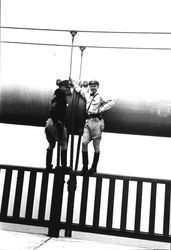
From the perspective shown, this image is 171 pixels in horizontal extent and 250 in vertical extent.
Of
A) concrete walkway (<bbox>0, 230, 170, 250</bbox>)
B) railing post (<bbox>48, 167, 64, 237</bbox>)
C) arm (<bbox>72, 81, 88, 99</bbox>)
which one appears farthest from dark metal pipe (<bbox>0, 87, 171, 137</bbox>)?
concrete walkway (<bbox>0, 230, 170, 250</bbox>)

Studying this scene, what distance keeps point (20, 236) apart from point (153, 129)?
8.46 ft

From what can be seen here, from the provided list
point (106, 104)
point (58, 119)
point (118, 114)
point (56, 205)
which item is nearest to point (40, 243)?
point (56, 205)

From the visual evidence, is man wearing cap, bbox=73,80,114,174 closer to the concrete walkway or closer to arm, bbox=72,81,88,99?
arm, bbox=72,81,88,99

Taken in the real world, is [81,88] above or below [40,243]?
above

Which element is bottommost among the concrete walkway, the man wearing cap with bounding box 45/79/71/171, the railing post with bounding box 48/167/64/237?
the concrete walkway

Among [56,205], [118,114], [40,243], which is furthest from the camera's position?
[118,114]

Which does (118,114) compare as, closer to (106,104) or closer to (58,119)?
(106,104)

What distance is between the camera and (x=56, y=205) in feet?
10.7

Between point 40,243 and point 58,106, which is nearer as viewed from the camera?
point 40,243

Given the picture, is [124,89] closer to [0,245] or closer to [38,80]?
[38,80]

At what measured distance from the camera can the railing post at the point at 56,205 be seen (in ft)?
10.6

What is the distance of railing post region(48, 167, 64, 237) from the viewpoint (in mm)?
3217

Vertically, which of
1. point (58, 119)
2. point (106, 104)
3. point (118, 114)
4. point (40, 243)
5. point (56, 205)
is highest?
point (106, 104)

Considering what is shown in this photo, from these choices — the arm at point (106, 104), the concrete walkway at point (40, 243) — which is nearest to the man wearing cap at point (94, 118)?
the arm at point (106, 104)
